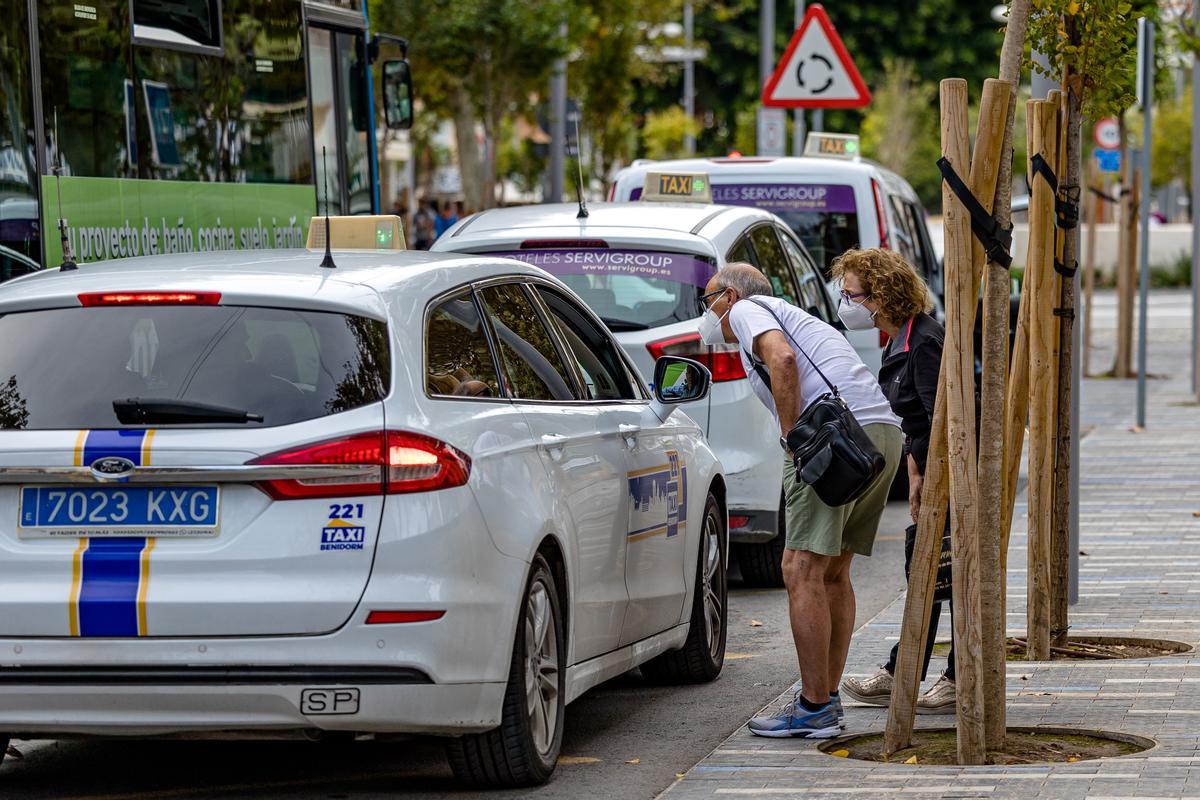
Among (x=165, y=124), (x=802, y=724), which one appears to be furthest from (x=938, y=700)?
(x=165, y=124)

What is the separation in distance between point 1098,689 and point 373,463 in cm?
315

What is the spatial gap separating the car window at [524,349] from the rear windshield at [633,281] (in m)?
2.80

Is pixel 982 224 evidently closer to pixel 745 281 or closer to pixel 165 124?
pixel 745 281

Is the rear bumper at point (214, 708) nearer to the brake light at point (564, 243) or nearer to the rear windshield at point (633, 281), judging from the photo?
the rear windshield at point (633, 281)

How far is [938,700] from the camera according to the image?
7523mm

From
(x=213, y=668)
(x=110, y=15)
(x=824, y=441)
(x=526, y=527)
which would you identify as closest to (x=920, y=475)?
(x=824, y=441)

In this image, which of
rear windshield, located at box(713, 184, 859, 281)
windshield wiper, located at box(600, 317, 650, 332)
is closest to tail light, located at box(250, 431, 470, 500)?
windshield wiper, located at box(600, 317, 650, 332)

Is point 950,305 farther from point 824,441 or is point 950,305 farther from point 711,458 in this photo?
point 711,458

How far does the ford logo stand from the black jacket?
279 cm

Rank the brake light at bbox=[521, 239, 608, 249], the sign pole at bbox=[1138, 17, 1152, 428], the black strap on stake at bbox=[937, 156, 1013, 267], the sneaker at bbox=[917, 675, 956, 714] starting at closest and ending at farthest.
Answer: the black strap on stake at bbox=[937, 156, 1013, 267], the sneaker at bbox=[917, 675, 956, 714], the brake light at bbox=[521, 239, 608, 249], the sign pole at bbox=[1138, 17, 1152, 428]

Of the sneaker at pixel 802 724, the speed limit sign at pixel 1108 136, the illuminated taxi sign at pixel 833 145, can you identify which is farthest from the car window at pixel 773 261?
the speed limit sign at pixel 1108 136

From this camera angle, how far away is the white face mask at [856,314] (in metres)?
7.21

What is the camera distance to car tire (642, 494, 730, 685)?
318 inches

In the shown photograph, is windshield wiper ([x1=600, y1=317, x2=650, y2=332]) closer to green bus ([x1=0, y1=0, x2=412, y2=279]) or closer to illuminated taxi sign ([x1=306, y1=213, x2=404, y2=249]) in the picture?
green bus ([x1=0, y1=0, x2=412, y2=279])
